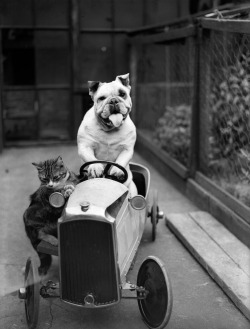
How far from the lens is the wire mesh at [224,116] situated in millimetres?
6059

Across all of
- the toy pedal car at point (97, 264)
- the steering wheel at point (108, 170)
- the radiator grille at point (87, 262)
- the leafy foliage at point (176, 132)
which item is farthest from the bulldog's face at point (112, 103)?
the leafy foliage at point (176, 132)

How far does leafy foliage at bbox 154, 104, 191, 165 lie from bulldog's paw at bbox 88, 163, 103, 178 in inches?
123

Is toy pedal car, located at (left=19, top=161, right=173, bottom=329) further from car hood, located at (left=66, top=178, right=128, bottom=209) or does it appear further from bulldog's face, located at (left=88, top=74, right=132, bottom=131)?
bulldog's face, located at (left=88, top=74, right=132, bottom=131)

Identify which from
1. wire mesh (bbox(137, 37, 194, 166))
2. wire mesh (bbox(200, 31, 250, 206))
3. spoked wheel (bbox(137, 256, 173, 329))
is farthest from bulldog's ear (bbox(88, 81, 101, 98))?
wire mesh (bbox(137, 37, 194, 166))

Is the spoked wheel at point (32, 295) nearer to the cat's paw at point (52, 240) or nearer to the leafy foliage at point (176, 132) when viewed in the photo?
the cat's paw at point (52, 240)

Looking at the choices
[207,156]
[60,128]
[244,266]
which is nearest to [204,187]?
[207,156]

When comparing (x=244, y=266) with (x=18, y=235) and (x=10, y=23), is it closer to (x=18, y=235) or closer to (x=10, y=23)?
(x=18, y=235)

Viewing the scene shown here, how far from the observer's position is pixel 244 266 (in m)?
4.52

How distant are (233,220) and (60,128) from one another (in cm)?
502

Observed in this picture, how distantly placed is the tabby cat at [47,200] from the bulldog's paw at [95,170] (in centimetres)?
15

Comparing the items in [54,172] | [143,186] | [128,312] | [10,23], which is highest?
[10,23]

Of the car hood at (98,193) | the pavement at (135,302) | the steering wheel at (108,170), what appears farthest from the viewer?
the steering wheel at (108,170)

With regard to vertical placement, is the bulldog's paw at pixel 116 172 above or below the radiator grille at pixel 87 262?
above

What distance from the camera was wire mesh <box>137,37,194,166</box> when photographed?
300 inches
